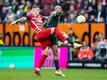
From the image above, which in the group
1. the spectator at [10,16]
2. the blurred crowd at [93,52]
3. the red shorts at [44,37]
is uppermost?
the spectator at [10,16]

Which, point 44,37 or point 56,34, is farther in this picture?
point 44,37

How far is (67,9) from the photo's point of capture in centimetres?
2741

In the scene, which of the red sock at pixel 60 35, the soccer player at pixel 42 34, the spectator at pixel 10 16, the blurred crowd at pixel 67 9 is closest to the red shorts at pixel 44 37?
the soccer player at pixel 42 34

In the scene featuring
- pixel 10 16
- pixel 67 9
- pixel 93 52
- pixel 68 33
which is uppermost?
pixel 67 9

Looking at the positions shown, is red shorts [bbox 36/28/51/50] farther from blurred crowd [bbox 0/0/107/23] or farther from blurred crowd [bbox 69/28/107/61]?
blurred crowd [bbox 0/0/107/23]

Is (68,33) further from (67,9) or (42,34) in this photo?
(42,34)

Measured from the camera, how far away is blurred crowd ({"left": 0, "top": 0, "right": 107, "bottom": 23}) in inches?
1027

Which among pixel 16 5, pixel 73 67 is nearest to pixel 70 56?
pixel 73 67

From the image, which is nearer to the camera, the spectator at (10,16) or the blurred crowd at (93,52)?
the blurred crowd at (93,52)

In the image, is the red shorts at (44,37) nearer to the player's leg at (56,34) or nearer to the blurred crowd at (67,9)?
the player's leg at (56,34)

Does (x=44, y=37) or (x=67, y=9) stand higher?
(x=67, y=9)

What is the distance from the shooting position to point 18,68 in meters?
24.0

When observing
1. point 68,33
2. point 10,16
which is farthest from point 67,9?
point 10,16

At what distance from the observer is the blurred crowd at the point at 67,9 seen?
26.1 meters
